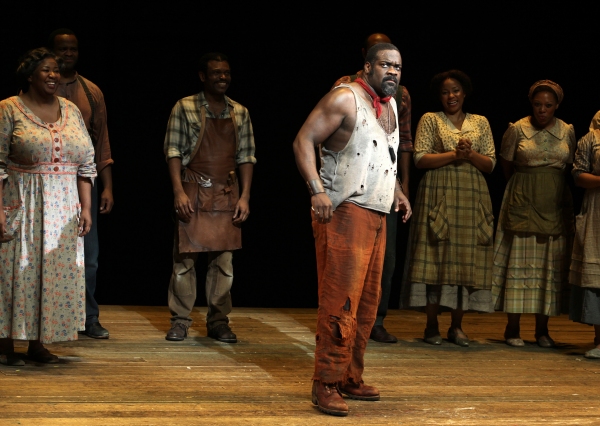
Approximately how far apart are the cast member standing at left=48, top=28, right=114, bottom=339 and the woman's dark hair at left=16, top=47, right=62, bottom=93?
0.68 meters

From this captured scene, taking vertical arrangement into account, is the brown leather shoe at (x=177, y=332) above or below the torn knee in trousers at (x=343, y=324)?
below

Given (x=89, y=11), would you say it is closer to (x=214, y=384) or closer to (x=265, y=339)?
(x=265, y=339)

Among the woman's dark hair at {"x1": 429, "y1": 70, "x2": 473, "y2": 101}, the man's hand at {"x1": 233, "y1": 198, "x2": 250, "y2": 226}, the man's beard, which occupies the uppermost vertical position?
the woman's dark hair at {"x1": 429, "y1": 70, "x2": 473, "y2": 101}

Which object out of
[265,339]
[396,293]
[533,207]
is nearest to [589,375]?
[533,207]

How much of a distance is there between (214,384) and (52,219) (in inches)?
43.2

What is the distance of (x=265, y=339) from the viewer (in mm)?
5750

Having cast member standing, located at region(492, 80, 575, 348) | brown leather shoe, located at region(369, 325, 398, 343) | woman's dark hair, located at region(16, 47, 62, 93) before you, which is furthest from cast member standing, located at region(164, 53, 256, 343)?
cast member standing, located at region(492, 80, 575, 348)

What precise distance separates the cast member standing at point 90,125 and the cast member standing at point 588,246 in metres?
2.58

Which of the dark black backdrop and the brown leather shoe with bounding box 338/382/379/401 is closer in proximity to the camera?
the brown leather shoe with bounding box 338/382/379/401

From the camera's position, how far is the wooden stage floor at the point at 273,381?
4.04 metres

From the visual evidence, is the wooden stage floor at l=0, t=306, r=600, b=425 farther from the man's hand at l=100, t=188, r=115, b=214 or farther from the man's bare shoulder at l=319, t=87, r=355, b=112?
the man's bare shoulder at l=319, t=87, r=355, b=112

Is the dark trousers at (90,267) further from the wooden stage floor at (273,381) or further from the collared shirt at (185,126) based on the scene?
the collared shirt at (185,126)

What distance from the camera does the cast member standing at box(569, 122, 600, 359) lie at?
18.3 ft

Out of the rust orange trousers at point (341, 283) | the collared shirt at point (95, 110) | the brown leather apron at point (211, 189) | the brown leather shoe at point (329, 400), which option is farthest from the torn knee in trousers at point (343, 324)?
the collared shirt at point (95, 110)
